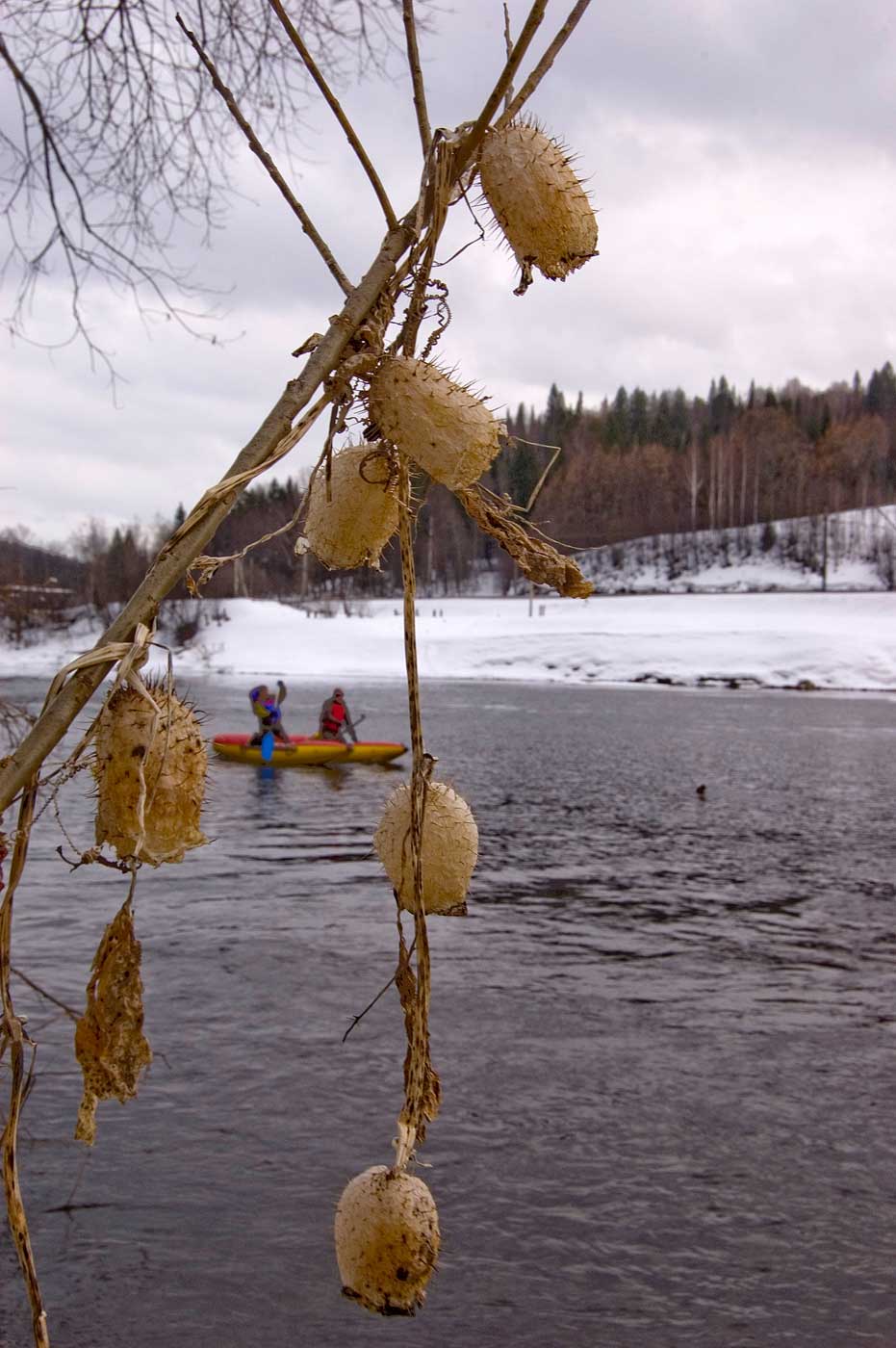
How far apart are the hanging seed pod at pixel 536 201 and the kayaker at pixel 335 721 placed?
24246 millimetres

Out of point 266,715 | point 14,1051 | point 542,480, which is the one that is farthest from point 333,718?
point 14,1051

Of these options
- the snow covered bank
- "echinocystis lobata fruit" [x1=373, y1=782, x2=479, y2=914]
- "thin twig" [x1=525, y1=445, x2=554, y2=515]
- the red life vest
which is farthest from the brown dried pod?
the snow covered bank

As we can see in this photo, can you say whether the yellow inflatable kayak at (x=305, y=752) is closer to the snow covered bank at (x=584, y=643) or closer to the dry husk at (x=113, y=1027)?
the dry husk at (x=113, y=1027)

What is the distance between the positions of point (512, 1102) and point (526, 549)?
322 inches

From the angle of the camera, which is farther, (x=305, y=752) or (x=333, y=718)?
(x=333, y=718)

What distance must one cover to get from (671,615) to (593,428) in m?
22.0

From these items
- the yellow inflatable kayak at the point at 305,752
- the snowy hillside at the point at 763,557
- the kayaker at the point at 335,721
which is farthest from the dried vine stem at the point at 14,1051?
the snowy hillside at the point at 763,557

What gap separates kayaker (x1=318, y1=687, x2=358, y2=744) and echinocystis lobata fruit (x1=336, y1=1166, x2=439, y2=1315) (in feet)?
79.4

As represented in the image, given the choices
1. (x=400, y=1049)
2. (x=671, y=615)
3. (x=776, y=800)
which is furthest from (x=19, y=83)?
(x=671, y=615)

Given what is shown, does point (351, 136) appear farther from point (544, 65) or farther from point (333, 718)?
point (333, 718)

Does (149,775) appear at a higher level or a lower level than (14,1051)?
higher

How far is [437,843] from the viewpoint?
2.37 ft

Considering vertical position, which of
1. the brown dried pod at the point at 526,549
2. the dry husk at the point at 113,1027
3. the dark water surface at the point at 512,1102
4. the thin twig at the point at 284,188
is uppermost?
the thin twig at the point at 284,188

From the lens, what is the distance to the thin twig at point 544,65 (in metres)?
0.64
